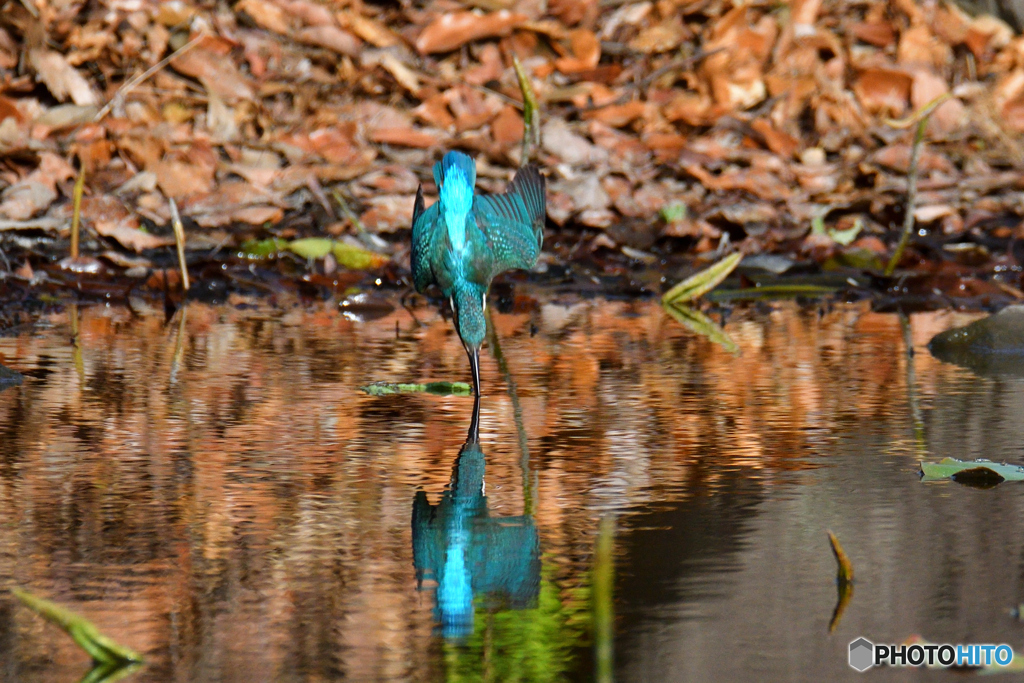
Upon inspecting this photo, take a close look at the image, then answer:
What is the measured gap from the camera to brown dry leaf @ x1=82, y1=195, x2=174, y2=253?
6695 mm

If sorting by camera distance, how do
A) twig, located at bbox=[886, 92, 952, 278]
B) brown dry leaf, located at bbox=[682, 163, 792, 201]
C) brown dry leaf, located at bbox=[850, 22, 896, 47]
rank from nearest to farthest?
1. twig, located at bbox=[886, 92, 952, 278]
2. brown dry leaf, located at bbox=[682, 163, 792, 201]
3. brown dry leaf, located at bbox=[850, 22, 896, 47]

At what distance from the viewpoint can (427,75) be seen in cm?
856

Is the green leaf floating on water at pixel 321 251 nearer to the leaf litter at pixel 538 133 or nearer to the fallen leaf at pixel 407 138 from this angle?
the leaf litter at pixel 538 133

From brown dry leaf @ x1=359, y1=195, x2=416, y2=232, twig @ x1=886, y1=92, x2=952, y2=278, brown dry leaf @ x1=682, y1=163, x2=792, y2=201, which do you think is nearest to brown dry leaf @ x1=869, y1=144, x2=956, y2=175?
brown dry leaf @ x1=682, y1=163, x2=792, y2=201

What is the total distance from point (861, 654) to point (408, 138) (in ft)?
21.0

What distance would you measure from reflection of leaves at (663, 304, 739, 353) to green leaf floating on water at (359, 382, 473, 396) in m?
1.12

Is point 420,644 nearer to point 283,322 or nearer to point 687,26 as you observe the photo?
point 283,322

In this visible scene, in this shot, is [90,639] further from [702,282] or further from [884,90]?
[884,90]

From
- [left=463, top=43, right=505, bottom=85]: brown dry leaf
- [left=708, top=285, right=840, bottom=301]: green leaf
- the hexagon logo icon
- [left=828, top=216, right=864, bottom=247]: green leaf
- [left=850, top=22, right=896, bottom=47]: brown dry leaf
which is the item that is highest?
[left=850, top=22, right=896, bottom=47]: brown dry leaf

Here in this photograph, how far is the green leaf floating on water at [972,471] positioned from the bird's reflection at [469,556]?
2.82 feet

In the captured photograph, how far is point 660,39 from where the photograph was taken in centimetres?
906

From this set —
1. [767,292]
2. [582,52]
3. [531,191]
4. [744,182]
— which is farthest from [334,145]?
[531,191]

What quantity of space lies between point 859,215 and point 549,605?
5.69 metres

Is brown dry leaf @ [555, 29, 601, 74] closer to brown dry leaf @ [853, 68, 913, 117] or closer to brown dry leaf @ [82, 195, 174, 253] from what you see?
brown dry leaf @ [853, 68, 913, 117]
